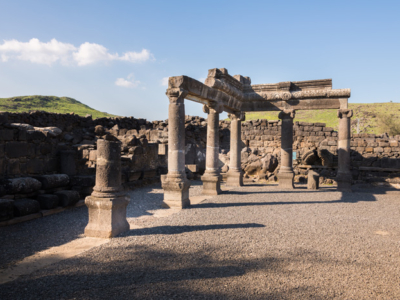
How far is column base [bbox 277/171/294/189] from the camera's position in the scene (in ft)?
43.3

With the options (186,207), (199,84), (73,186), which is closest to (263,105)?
(199,84)

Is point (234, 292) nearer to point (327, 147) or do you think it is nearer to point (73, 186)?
point (73, 186)

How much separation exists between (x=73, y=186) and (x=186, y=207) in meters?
3.44

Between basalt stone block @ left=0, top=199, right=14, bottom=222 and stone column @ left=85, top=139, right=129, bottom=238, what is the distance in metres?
1.97

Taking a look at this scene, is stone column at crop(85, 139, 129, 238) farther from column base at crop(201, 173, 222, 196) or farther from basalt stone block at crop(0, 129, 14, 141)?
column base at crop(201, 173, 222, 196)

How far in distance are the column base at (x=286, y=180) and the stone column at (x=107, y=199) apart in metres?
8.66

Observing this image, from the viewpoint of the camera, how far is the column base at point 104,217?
18.7 ft

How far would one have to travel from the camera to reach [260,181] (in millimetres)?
15461

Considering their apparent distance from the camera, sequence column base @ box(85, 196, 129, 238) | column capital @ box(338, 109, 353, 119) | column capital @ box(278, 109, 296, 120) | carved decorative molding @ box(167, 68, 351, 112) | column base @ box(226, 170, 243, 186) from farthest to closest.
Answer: column base @ box(226, 170, 243, 186) < column capital @ box(278, 109, 296, 120) < column capital @ box(338, 109, 353, 119) < carved decorative molding @ box(167, 68, 351, 112) < column base @ box(85, 196, 129, 238)

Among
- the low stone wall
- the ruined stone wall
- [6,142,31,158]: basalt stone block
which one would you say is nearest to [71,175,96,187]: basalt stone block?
the low stone wall

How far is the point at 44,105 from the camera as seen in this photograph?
1641 inches

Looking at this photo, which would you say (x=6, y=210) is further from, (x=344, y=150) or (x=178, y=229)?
(x=344, y=150)

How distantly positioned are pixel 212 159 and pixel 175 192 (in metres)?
2.99

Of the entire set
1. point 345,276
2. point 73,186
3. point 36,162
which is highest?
point 36,162
